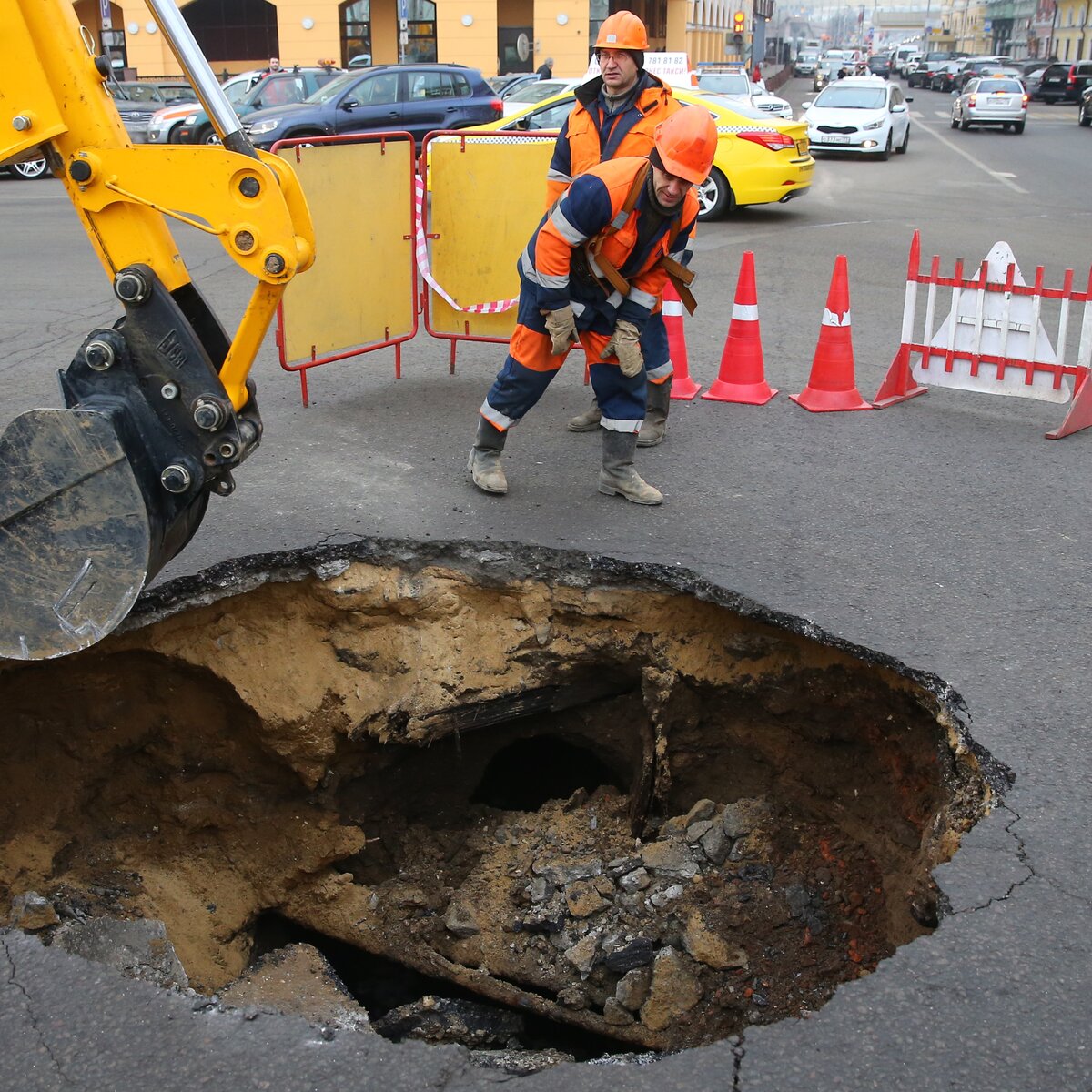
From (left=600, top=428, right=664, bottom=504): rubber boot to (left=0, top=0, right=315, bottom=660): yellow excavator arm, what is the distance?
2.19m

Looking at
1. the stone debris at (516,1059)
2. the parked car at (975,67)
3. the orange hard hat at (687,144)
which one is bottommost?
the stone debris at (516,1059)

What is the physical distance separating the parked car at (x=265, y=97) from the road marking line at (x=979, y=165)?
42.0ft

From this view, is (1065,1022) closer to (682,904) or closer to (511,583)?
(682,904)

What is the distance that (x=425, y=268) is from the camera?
24.2 ft

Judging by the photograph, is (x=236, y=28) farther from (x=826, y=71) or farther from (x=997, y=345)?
(x=997, y=345)

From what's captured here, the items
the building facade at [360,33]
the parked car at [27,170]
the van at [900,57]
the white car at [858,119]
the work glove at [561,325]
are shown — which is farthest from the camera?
the van at [900,57]

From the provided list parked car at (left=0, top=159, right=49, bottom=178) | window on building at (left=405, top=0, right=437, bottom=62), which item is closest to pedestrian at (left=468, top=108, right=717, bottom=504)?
parked car at (left=0, top=159, right=49, bottom=178)

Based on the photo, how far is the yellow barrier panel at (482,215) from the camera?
23.4 ft

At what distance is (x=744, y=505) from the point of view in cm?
561

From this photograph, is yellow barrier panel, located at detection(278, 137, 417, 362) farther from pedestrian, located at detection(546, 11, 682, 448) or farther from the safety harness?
the safety harness

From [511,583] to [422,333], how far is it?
4686 mm

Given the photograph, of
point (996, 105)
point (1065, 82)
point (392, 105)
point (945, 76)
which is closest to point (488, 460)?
point (392, 105)

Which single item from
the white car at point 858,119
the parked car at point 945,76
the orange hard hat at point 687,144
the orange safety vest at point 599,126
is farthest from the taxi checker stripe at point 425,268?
the parked car at point 945,76

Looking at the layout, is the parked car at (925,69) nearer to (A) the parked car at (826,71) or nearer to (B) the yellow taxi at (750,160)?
(A) the parked car at (826,71)
